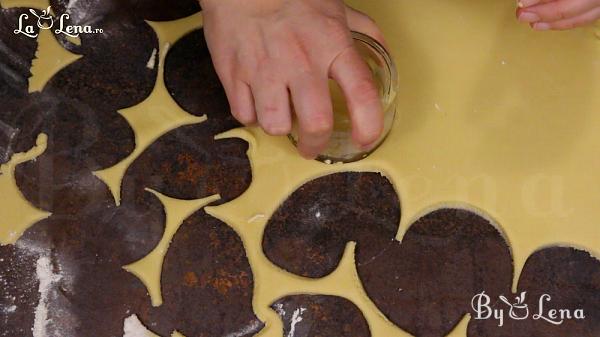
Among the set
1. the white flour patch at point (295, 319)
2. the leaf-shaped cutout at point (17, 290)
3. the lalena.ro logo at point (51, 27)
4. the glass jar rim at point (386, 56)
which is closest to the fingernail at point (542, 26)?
the glass jar rim at point (386, 56)

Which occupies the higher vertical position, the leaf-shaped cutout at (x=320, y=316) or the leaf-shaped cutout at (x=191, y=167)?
the leaf-shaped cutout at (x=191, y=167)

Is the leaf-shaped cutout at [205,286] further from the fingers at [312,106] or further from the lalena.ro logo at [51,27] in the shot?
the lalena.ro logo at [51,27]

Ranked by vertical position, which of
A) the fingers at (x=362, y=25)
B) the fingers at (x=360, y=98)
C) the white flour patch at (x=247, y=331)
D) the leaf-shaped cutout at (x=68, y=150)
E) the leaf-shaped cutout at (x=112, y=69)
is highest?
the fingers at (x=362, y=25)

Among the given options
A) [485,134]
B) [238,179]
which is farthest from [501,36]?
[238,179]

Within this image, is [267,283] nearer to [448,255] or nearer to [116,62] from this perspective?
[448,255]

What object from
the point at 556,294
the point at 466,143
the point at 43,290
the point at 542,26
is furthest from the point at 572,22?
the point at 43,290

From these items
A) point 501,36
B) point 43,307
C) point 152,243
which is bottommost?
point 43,307

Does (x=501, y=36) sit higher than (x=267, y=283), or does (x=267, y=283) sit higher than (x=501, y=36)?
(x=501, y=36)

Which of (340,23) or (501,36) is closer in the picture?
(340,23)
